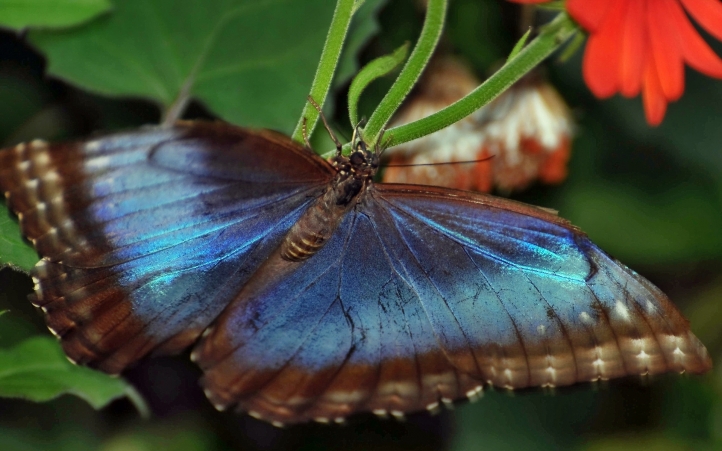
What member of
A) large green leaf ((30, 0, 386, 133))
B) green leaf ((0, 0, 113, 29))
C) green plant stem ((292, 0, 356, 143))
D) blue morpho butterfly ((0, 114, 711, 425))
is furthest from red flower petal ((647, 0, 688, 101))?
green leaf ((0, 0, 113, 29))

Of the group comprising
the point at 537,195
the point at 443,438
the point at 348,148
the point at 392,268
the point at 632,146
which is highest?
the point at 632,146

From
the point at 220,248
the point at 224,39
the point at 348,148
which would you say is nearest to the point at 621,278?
the point at 348,148

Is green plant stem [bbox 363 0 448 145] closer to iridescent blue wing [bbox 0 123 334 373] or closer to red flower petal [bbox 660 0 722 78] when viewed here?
iridescent blue wing [bbox 0 123 334 373]

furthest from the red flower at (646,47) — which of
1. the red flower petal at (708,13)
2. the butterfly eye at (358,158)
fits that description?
the butterfly eye at (358,158)

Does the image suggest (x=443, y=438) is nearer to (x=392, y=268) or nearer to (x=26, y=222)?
(x=392, y=268)

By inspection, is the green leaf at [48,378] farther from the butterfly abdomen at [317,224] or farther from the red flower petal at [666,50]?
the red flower petal at [666,50]
